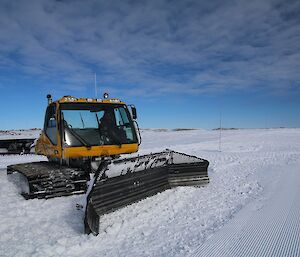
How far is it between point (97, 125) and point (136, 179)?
7.22 feet

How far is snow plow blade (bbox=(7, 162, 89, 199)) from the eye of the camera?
19.1 ft

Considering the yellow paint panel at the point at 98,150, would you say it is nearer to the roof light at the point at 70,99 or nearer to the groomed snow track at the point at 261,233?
the roof light at the point at 70,99

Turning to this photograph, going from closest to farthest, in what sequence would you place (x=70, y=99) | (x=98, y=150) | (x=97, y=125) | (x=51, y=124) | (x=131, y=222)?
(x=131, y=222)
(x=98, y=150)
(x=70, y=99)
(x=51, y=124)
(x=97, y=125)

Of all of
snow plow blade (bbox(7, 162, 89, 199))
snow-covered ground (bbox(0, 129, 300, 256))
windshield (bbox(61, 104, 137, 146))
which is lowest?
snow-covered ground (bbox(0, 129, 300, 256))

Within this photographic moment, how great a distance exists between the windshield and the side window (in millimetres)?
363

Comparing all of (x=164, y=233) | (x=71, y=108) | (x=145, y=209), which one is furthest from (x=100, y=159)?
(x=164, y=233)

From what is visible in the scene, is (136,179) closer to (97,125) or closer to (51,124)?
(97,125)

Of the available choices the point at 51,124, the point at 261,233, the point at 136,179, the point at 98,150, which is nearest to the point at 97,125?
the point at 98,150

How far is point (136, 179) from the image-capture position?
555 cm

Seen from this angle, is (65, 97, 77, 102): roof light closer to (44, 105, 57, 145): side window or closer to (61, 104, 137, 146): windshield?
(61, 104, 137, 146): windshield

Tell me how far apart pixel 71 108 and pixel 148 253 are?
13.8 feet

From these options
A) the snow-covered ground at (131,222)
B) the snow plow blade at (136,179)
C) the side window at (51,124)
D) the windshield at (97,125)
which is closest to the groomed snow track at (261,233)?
the snow-covered ground at (131,222)

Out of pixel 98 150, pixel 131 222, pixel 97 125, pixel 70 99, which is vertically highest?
pixel 70 99

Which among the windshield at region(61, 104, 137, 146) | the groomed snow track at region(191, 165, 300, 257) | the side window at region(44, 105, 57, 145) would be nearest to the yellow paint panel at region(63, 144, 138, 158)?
the windshield at region(61, 104, 137, 146)
